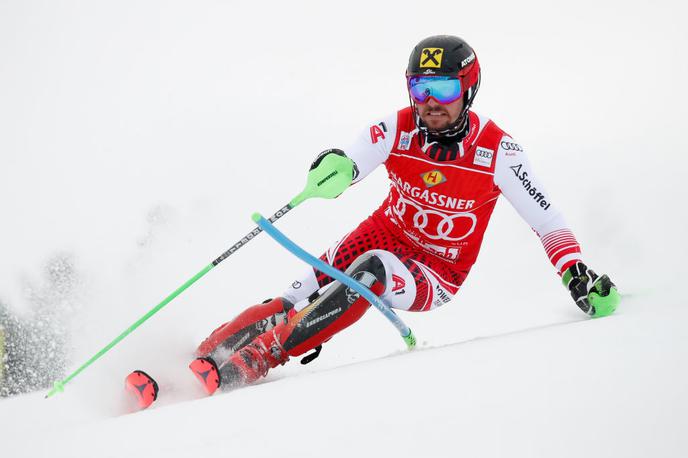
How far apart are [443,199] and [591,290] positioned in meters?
0.82

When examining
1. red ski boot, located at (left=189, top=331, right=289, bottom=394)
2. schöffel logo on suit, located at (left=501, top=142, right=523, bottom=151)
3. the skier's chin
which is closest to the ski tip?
red ski boot, located at (left=189, top=331, right=289, bottom=394)

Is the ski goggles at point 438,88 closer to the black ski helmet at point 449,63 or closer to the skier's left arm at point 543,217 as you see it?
the black ski helmet at point 449,63

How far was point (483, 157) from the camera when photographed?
3104 mm

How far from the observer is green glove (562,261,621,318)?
9.55 ft

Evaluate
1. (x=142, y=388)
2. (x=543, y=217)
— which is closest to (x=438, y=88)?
(x=543, y=217)

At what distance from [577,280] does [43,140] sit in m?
12.6

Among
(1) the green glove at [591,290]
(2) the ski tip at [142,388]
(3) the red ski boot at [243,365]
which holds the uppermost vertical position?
(1) the green glove at [591,290]

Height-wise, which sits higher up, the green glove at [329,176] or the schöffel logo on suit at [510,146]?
Answer: the schöffel logo on suit at [510,146]

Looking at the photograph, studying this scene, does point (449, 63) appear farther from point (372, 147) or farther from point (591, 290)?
point (591, 290)

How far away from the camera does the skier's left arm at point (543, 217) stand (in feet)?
9.96

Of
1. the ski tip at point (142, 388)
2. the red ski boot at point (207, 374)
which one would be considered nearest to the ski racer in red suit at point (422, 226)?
the red ski boot at point (207, 374)

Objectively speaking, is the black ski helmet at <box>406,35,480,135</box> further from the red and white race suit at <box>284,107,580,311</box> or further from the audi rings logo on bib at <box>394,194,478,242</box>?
the audi rings logo on bib at <box>394,194,478,242</box>

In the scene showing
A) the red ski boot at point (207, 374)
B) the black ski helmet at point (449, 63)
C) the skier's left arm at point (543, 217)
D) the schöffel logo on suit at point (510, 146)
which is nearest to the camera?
the red ski boot at point (207, 374)

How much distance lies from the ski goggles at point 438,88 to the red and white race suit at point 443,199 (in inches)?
9.9
